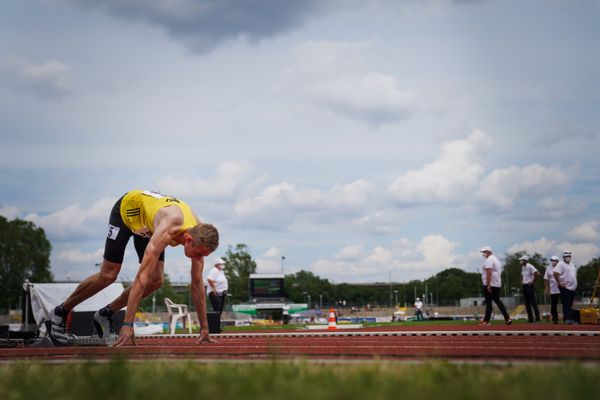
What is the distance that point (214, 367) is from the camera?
470 cm

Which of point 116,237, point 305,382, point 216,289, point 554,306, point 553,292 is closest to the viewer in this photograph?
point 305,382

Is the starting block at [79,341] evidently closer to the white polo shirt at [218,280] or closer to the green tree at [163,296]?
the white polo shirt at [218,280]

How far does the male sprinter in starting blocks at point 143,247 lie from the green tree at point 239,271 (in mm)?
96436

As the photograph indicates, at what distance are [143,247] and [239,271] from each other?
100974 millimetres

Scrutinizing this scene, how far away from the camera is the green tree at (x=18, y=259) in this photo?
97.2 metres

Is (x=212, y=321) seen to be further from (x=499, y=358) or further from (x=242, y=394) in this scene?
(x=242, y=394)

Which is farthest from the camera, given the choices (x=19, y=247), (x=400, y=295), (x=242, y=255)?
(x=400, y=295)

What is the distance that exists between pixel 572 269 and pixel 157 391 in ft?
65.6

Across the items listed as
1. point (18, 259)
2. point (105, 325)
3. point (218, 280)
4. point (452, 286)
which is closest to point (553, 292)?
point (218, 280)

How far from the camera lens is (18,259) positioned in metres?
97.3

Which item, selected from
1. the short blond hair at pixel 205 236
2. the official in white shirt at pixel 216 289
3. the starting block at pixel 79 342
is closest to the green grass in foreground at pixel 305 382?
the short blond hair at pixel 205 236

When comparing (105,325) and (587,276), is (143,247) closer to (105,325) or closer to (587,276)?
(105,325)

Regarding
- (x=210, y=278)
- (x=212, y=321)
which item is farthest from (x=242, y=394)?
(x=210, y=278)

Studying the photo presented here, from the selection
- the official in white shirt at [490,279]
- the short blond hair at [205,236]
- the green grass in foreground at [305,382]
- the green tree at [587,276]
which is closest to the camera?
the green grass in foreground at [305,382]
